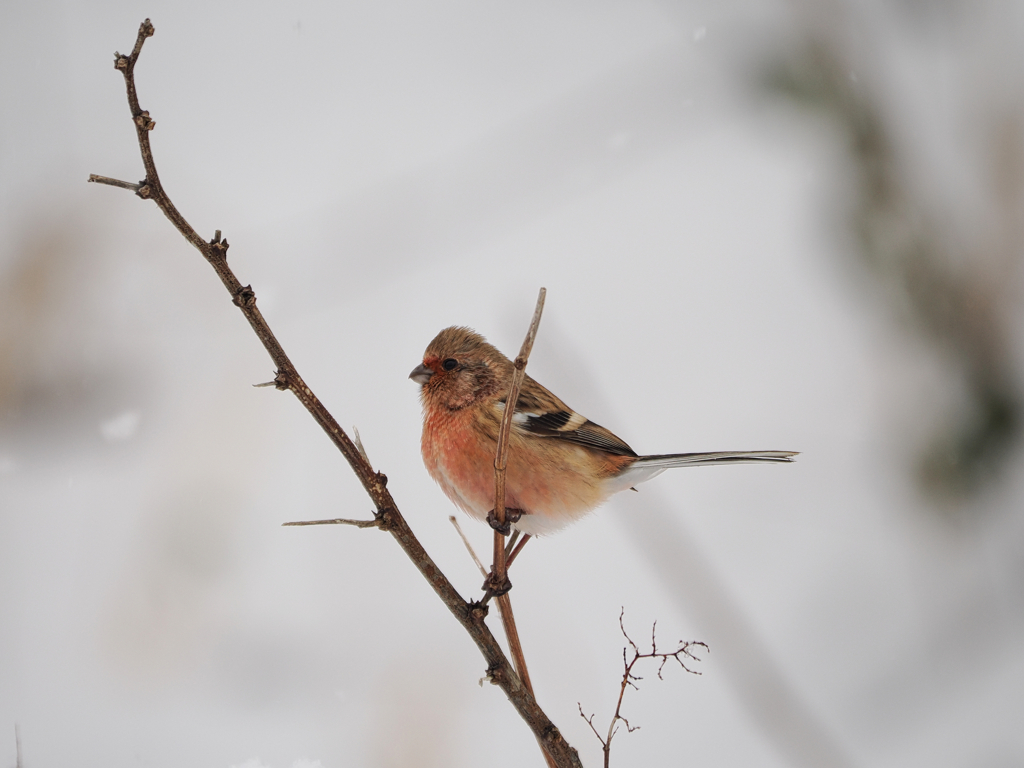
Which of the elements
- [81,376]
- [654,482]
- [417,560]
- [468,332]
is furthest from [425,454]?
[81,376]

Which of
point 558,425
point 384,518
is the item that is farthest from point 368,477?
point 558,425

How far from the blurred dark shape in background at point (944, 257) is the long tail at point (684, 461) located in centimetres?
44

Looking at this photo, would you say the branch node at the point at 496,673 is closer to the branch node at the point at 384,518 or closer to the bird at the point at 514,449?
the branch node at the point at 384,518

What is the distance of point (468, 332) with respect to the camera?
2.79m

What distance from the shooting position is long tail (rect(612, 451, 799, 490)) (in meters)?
1.96

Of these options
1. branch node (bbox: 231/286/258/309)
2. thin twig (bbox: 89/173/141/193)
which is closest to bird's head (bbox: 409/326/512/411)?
branch node (bbox: 231/286/258/309)

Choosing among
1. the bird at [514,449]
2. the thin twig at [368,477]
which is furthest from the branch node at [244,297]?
the bird at [514,449]

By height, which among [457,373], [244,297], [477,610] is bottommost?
[477,610]

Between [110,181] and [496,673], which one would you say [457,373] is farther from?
[110,181]

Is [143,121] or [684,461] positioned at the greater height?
[143,121]

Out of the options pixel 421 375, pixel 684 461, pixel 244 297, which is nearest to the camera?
Result: pixel 244 297

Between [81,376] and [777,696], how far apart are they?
349 centimetres

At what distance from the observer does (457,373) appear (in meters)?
2.70

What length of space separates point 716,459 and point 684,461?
0.14 m
